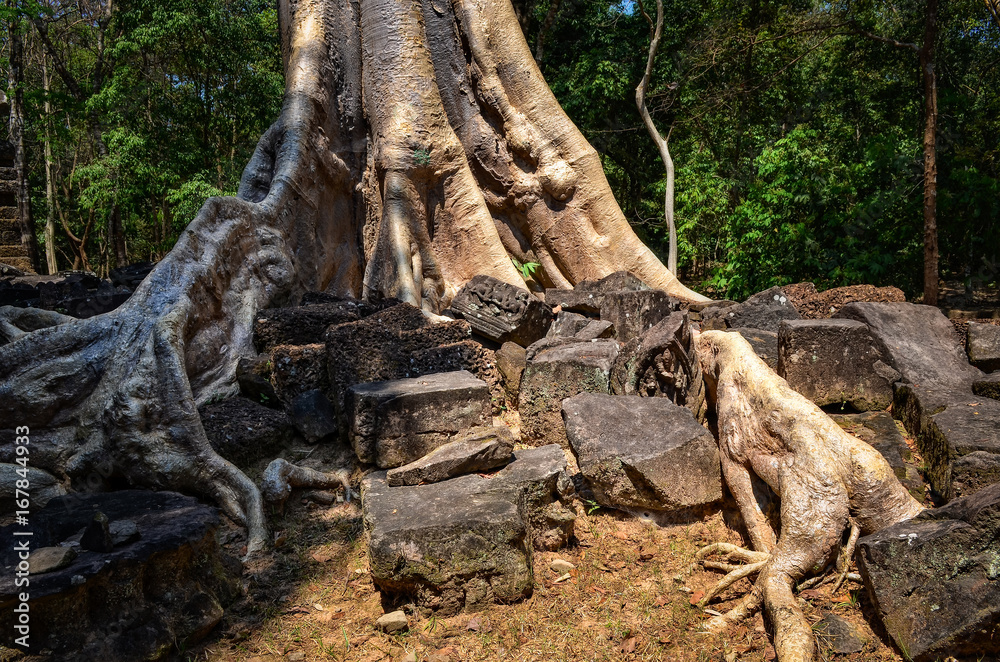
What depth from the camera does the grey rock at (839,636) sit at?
241 centimetres

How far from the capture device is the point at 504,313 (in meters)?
5.21

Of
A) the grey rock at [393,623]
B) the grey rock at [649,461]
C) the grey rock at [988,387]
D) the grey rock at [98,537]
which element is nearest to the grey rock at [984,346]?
the grey rock at [988,387]

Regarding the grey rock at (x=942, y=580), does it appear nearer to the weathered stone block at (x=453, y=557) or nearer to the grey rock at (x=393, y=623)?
the weathered stone block at (x=453, y=557)

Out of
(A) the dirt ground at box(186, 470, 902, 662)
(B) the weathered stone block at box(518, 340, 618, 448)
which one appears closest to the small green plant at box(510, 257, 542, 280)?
(B) the weathered stone block at box(518, 340, 618, 448)

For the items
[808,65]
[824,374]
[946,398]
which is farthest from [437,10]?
[808,65]

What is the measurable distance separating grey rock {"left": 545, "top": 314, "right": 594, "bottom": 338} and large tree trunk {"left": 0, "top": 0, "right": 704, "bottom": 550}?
1352mm

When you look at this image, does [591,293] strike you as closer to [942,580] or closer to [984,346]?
[984,346]

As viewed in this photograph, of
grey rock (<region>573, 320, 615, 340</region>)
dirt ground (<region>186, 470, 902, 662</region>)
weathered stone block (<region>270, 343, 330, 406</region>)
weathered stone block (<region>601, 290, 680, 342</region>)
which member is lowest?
dirt ground (<region>186, 470, 902, 662</region>)

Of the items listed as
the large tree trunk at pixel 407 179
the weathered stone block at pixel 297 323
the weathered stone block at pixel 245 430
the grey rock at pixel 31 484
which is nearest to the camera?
the grey rock at pixel 31 484

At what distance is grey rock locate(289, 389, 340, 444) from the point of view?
4.20 meters

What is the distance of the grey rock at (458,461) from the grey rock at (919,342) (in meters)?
2.66

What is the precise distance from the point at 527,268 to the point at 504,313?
7.06ft

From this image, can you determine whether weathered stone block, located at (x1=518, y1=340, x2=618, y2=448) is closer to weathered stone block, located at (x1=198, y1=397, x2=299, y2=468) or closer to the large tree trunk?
weathered stone block, located at (x1=198, y1=397, x2=299, y2=468)

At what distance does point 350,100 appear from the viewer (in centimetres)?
714
